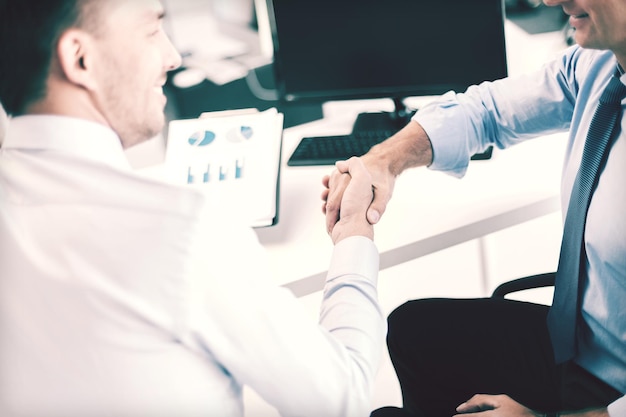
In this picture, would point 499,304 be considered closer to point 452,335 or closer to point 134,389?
point 452,335

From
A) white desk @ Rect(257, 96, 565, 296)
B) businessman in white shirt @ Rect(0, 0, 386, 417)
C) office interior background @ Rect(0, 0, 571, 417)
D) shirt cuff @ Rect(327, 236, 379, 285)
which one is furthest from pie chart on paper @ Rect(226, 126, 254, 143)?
businessman in white shirt @ Rect(0, 0, 386, 417)

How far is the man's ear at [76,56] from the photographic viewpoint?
2.34ft

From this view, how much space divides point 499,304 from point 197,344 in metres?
0.76

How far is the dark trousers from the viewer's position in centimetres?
117

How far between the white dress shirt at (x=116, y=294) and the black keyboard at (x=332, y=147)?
77 cm

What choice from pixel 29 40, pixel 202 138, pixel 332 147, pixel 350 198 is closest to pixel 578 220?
pixel 350 198

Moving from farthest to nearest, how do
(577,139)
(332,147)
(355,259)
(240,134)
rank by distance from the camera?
(332,147), (240,134), (577,139), (355,259)

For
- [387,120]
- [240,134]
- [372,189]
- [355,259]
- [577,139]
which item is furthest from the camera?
[387,120]

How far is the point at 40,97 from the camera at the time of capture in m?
0.74

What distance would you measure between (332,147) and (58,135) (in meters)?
0.88

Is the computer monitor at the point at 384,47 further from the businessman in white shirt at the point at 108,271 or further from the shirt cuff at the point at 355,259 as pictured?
the businessman in white shirt at the point at 108,271

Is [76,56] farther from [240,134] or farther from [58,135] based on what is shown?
[240,134]

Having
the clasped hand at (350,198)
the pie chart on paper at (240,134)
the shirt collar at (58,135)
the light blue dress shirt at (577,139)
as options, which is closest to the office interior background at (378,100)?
the light blue dress shirt at (577,139)

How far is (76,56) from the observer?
0.72 metres
